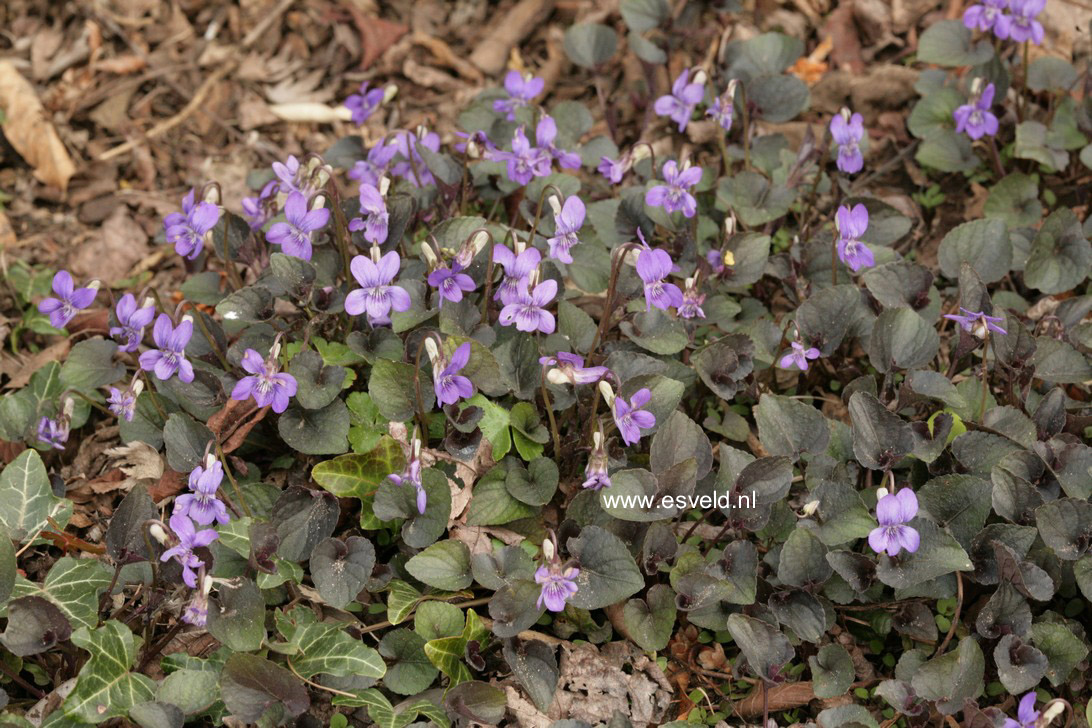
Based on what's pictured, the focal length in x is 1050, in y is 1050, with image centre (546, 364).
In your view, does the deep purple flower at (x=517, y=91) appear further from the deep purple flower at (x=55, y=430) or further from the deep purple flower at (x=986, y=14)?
the deep purple flower at (x=55, y=430)

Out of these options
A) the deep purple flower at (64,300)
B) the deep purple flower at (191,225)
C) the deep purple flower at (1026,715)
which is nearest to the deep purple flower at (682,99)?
the deep purple flower at (191,225)

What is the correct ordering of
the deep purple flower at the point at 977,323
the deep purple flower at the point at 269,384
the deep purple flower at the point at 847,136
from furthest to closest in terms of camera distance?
the deep purple flower at the point at 847,136 → the deep purple flower at the point at 977,323 → the deep purple flower at the point at 269,384

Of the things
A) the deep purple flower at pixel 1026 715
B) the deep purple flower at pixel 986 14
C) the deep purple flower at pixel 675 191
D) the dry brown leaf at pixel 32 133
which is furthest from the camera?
the dry brown leaf at pixel 32 133

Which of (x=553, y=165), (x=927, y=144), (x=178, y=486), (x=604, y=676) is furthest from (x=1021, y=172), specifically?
(x=178, y=486)

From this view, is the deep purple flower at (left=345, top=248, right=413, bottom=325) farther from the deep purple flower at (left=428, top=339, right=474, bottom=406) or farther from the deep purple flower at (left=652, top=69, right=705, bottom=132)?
the deep purple flower at (left=652, top=69, right=705, bottom=132)

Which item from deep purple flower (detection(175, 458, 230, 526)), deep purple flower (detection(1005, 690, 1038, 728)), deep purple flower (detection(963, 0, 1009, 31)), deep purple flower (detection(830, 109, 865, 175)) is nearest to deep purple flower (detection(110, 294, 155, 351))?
deep purple flower (detection(175, 458, 230, 526))

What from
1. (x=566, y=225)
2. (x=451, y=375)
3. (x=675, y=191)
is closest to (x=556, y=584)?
(x=451, y=375)
